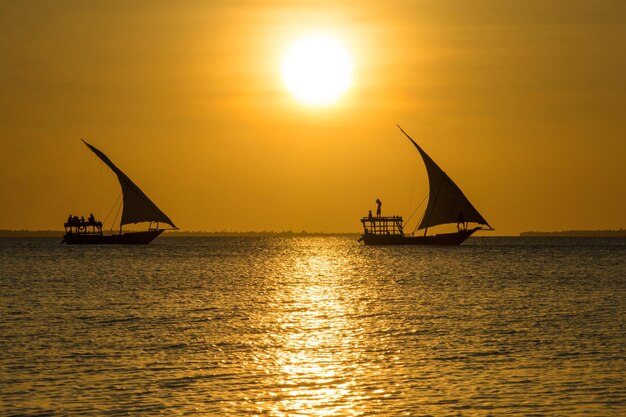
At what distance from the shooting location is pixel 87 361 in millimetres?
31875

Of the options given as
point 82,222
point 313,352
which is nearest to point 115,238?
point 82,222

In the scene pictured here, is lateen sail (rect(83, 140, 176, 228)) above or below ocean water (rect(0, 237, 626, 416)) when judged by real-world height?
above

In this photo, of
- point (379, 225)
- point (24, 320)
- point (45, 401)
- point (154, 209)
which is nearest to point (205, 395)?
point (45, 401)

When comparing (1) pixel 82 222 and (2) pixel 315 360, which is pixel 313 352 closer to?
(2) pixel 315 360

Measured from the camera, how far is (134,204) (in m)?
152

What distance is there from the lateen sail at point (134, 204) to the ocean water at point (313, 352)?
81.7 meters

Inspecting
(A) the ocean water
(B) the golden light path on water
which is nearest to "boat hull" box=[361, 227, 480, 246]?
(A) the ocean water

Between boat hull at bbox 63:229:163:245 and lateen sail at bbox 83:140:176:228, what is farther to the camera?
boat hull at bbox 63:229:163:245

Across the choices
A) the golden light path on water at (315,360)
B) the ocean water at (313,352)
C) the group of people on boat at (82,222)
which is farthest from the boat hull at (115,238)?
the golden light path on water at (315,360)

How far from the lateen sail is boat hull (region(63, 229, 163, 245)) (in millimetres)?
22309

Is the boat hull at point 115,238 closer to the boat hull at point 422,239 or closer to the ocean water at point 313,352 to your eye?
the boat hull at point 422,239

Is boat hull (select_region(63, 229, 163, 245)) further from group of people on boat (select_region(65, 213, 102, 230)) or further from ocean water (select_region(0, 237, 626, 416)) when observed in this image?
ocean water (select_region(0, 237, 626, 416))

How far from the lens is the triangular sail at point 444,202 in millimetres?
141000

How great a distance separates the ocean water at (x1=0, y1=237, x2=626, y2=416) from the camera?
2508 cm
